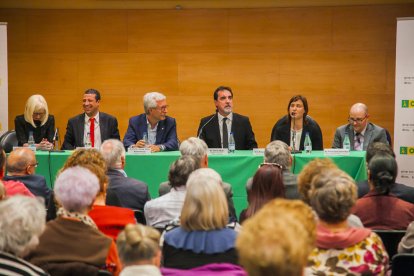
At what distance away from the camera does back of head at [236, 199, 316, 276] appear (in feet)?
5.42

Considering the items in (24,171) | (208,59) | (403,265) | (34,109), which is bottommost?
(403,265)

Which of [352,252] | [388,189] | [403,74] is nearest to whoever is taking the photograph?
[352,252]

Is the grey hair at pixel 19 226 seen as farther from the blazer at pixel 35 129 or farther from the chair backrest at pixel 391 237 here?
the blazer at pixel 35 129

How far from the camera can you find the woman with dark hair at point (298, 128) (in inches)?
259

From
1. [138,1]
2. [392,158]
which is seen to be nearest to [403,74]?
[138,1]

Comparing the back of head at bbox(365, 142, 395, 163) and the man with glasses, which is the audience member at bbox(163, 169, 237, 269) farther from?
the man with glasses

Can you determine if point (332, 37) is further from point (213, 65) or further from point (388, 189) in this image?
point (388, 189)

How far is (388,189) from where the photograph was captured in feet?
12.3

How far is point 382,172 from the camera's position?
382 centimetres

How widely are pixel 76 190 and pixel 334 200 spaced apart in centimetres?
115

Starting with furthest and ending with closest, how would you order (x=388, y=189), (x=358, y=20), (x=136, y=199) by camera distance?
(x=358, y=20), (x=136, y=199), (x=388, y=189)

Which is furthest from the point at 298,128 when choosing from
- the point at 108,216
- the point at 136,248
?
the point at 136,248

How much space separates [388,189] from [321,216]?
3.42ft

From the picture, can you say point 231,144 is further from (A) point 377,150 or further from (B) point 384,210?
(B) point 384,210
